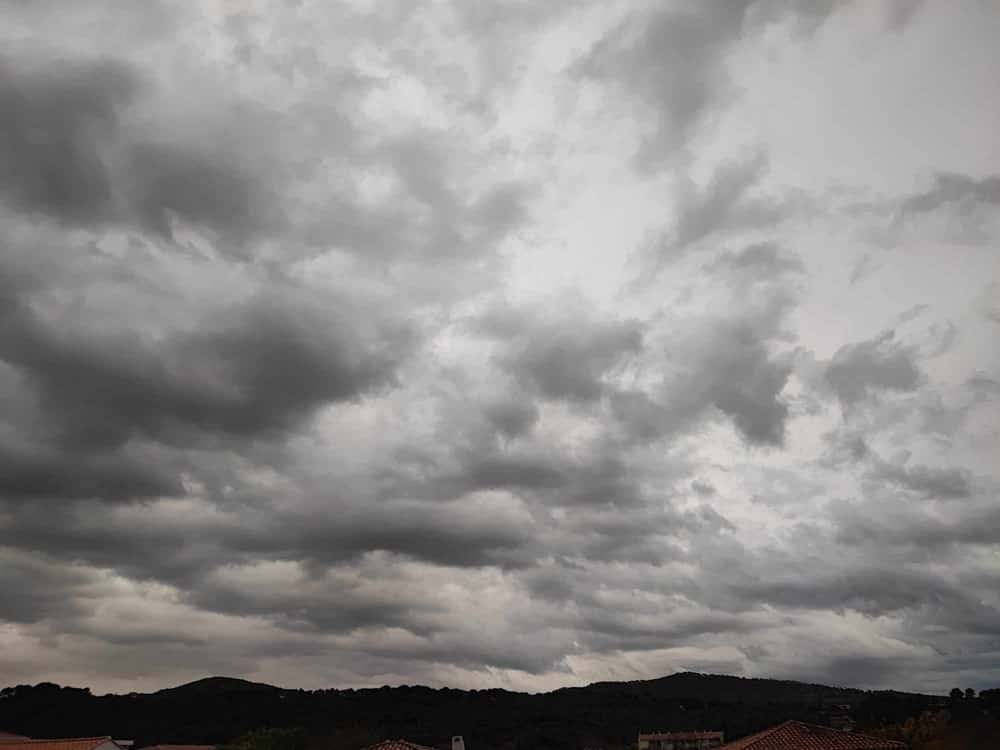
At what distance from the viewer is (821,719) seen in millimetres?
90000

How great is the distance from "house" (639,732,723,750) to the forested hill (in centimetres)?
267

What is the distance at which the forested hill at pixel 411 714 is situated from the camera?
102812mm

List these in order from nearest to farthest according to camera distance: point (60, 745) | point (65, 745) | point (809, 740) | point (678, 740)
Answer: point (809, 740) → point (60, 745) → point (65, 745) → point (678, 740)

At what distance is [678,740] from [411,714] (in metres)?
37.6

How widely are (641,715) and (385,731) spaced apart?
51.2 metres

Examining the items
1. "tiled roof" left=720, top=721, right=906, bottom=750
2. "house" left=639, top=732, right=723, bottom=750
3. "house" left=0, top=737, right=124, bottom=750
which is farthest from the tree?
"house" left=639, top=732, right=723, bottom=750

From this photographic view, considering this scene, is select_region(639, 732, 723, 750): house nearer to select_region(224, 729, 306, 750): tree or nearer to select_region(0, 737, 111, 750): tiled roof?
select_region(224, 729, 306, 750): tree

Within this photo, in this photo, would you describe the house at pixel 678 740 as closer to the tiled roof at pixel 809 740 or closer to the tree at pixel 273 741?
the tree at pixel 273 741

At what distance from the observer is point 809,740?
56219mm

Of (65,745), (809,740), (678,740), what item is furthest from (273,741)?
(678,740)

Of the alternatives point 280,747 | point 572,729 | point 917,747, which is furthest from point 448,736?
point 917,747

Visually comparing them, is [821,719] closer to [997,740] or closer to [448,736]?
[997,740]

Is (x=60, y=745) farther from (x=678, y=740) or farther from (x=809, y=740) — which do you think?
(x=678, y=740)

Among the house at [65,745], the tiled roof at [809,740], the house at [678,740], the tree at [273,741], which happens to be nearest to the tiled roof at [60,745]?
the house at [65,745]
